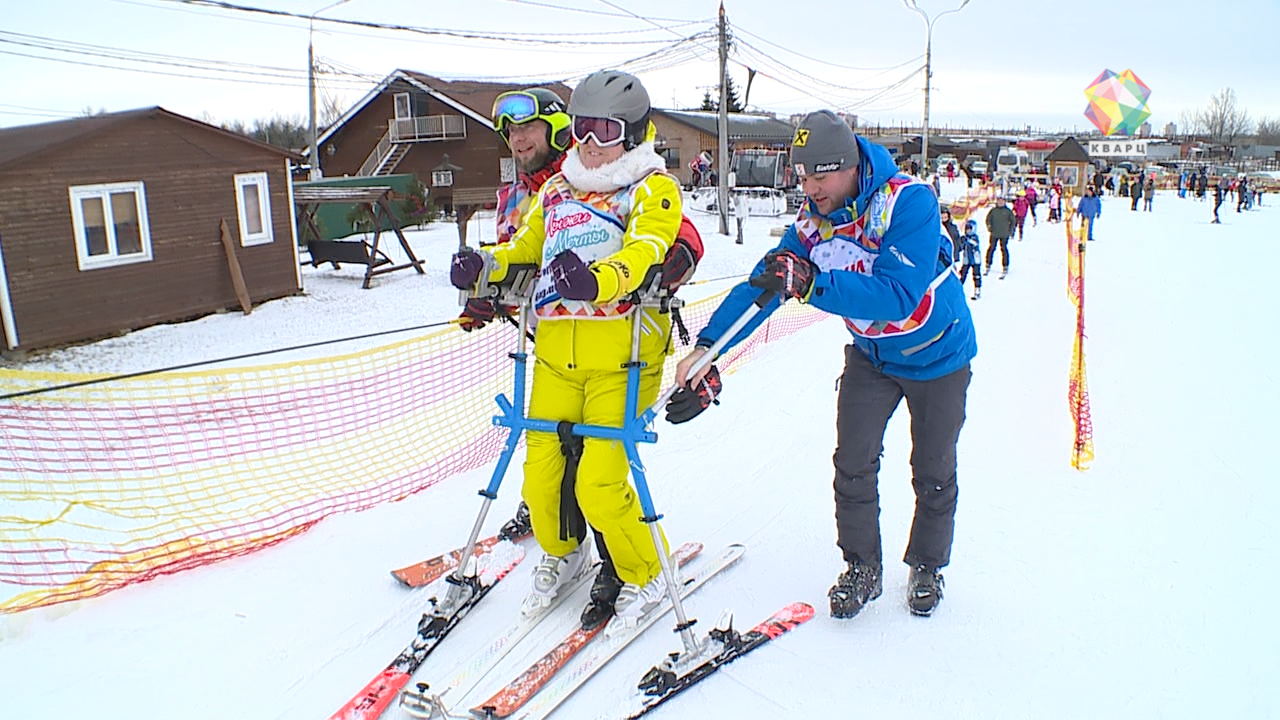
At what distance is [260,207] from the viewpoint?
1511 centimetres

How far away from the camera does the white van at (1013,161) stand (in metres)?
59.5

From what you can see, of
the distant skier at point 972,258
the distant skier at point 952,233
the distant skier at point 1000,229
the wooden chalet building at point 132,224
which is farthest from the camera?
the distant skier at point 1000,229

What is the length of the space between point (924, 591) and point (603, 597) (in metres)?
1.31

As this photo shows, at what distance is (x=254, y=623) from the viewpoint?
139 inches

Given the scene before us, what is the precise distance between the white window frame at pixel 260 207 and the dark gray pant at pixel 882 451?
1347cm

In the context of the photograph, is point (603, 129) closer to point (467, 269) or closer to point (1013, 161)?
point (467, 269)

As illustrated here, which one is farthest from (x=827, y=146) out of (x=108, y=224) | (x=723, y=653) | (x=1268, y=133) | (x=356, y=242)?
(x=1268, y=133)

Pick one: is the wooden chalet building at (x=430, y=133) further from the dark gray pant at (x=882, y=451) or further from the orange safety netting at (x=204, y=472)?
the dark gray pant at (x=882, y=451)

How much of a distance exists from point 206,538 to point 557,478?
2.08 meters

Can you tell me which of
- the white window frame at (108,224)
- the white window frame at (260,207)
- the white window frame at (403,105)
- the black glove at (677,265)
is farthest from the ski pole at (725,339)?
the white window frame at (403,105)

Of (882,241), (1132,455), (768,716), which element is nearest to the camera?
(768,716)

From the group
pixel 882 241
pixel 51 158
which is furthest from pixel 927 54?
pixel 882 241

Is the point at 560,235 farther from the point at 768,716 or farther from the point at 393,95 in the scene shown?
the point at 393,95

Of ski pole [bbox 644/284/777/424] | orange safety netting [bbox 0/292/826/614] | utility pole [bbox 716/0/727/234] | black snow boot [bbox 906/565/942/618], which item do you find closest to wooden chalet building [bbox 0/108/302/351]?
orange safety netting [bbox 0/292/826/614]
